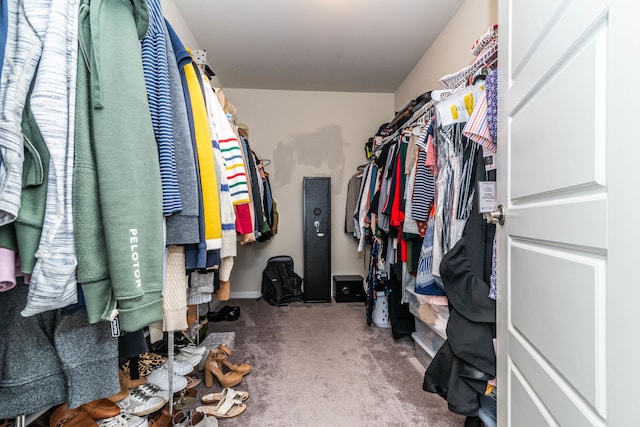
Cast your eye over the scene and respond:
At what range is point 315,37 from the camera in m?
2.51

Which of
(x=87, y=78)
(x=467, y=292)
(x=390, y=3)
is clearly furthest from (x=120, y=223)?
(x=390, y=3)

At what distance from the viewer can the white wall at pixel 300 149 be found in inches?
142

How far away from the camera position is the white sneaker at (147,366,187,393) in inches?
55.1

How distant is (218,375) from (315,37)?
2543 mm

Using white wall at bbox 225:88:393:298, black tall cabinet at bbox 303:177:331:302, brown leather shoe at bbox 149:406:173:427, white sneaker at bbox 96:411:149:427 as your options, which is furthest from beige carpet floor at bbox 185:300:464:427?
white wall at bbox 225:88:393:298

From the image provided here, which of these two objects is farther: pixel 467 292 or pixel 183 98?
pixel 467 292

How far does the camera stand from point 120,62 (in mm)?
616

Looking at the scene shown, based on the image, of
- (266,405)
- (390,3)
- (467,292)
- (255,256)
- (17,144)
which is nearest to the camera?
(17,144)

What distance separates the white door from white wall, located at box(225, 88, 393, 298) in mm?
2863

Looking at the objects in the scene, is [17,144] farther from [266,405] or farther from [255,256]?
[255,256]

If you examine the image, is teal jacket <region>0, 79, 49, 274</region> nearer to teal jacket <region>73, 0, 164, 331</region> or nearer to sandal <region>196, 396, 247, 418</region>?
teal jacket <region>73, 0, 164, 331</region>

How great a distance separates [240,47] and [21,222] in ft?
8.58

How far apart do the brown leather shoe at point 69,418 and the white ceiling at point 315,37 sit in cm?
237

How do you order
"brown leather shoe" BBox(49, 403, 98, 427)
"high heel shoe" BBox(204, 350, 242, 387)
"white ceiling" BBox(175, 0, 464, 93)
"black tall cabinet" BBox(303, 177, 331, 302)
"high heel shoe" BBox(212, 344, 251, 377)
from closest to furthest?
1. "brown leather shoe" BBox(49, 403, 98, 427)
2. "high heel shoe" BBox(204, 350, 242, 387)
3. "high heel shoe" BBox(212, 344, 251, 377)
4. "white ceiling" BBox(175, 0, 464, 93)
5. "black tall cabinet" BBox(303, 177, 331, 302)
